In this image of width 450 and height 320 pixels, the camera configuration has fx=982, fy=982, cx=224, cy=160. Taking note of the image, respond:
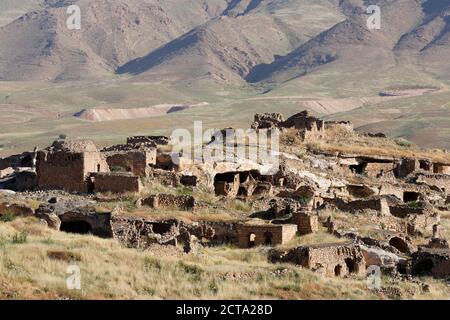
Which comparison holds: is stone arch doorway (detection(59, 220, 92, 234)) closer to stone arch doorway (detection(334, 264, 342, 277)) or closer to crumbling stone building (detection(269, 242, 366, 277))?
crumbling stone building (detection(269, 242, 366, 277))

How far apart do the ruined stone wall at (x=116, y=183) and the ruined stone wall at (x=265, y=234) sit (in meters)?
4.45

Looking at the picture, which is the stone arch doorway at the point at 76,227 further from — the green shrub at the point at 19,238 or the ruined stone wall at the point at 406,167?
the ruined stone wall at the point at 406,167

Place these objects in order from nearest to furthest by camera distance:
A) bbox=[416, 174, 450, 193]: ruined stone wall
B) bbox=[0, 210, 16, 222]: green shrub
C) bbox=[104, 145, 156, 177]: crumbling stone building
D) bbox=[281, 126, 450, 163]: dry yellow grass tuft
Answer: bbox=[0, 210, 16, 222]: green shrub → bbox=[104, 145, 156, 177]: crumbling stone building → bbox=[416, 174, 450, 193]: ruined stone wall → bbox=[281, 126, 450, 163]: dry yellow grass tuft

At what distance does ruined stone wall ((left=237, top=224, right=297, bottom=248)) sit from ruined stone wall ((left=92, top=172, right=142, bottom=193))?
4.45 m

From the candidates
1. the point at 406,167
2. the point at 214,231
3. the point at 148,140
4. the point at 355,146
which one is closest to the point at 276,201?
the point at 214,231

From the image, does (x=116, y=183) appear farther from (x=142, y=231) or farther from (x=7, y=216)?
(x=142, y=231)

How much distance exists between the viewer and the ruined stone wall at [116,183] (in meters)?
26.7

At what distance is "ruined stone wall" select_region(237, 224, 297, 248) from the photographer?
74.6 ft

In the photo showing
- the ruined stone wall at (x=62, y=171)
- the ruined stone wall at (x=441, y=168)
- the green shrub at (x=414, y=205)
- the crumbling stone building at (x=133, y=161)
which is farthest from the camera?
the ruined stone wall at (x=441, y=168)

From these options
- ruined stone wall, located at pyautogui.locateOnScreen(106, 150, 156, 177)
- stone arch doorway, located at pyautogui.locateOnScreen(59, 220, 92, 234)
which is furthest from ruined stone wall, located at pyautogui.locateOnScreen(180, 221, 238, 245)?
ruined stone wall, located at pyautogui.locateOnScreen(106, 150, 156, 177)

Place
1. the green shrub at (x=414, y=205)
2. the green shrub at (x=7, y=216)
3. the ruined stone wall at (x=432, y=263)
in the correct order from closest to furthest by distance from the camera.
Result: the ruined stone wall at (x=432, y=263) < the green shrub at (x=7, y=216) < the green shrub at (x=414, y=205)

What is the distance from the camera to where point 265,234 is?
75.3 ft

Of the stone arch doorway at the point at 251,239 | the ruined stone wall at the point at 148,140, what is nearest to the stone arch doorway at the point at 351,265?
the stone arch doorway at the point at 251,239

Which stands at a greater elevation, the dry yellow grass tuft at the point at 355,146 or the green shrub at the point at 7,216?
the dry yellow grass tuft at the point at 355,146
